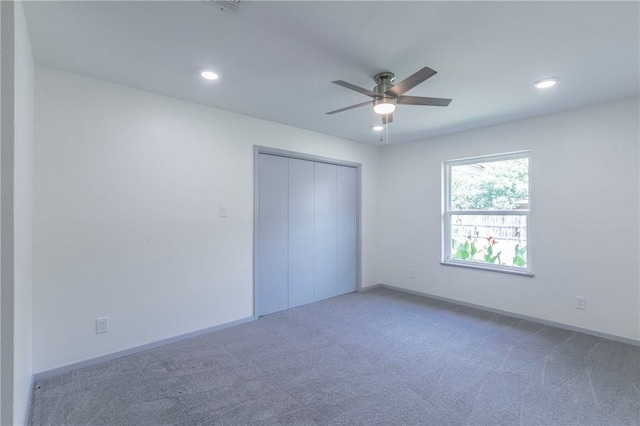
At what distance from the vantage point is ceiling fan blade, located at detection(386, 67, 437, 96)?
1.91 meters

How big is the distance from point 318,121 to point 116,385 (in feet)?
10.6

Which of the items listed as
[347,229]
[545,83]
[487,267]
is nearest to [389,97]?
[545,83]

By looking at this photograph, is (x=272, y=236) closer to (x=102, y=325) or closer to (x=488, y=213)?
(x=102, y=325)

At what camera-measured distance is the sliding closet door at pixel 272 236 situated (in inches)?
148

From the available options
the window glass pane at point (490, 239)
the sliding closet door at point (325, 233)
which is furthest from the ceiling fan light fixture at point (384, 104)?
the window glass pane at point (490, 239)

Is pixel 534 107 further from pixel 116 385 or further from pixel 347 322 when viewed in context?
pixel 116 385

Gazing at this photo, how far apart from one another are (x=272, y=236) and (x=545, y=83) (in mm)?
3182

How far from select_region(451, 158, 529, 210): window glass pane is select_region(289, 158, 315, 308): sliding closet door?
6.97 ft

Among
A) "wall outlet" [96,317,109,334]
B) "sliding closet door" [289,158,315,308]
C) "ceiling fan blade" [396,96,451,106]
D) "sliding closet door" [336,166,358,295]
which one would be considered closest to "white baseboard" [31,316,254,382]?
"wall outlet" [96,317,109,334]

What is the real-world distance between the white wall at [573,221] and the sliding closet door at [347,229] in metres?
1.25

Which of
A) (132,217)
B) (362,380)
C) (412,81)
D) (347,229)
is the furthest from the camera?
(347,229)

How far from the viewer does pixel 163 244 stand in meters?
2.93

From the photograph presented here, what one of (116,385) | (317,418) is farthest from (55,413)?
(317,418)

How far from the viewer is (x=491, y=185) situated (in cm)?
404
